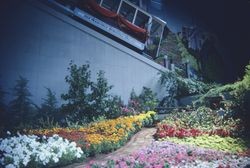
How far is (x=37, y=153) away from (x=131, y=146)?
3.36m

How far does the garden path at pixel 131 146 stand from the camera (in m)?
8.20

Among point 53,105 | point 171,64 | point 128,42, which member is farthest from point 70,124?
point 171,64

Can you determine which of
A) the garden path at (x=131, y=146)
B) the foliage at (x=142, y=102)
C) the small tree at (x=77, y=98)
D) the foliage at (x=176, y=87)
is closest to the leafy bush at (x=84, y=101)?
the small tree at (x=77, y=98)

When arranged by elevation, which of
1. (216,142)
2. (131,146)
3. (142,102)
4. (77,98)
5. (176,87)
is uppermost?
(176,87)

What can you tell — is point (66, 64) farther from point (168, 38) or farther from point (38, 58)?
point (168, 38)

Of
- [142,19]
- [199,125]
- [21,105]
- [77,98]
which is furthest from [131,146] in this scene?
[142,19]

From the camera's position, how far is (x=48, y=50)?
1436 centimetres

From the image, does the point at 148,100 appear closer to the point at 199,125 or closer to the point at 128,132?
the point at 199,125

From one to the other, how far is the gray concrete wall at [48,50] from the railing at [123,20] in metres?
1.36

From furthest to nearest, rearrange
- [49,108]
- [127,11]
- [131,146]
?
[127,11] → [49,108] → [131,146]

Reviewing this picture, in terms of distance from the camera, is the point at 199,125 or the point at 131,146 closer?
the point at 131,146

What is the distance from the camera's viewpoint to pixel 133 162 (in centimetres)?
751

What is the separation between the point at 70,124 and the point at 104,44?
505 cm

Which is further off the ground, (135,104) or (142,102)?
(142,102)
